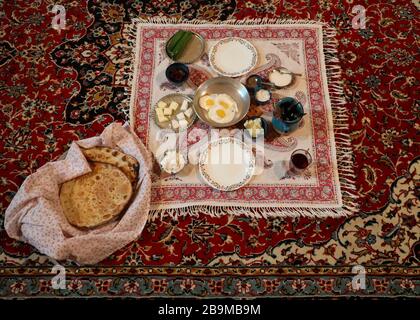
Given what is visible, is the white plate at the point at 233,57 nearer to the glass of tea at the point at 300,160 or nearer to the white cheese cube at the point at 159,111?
the white cheese cube at the point at 159,111

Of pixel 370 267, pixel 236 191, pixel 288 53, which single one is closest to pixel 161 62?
pixel 288 53

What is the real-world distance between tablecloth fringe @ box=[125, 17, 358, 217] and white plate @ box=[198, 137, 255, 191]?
0.10 metres

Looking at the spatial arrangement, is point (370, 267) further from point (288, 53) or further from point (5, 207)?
point (5, 207)

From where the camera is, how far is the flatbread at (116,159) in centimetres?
151

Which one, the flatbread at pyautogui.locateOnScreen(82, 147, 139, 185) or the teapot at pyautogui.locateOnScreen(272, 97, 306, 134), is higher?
the teapot at pyautogui.locateOnScreen(272, 97, 306, 134)

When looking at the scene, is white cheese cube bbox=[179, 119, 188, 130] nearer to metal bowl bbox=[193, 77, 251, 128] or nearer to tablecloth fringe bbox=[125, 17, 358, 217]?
metal bowl bbox=[193, 77, 251, 128]

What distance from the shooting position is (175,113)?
1656mm

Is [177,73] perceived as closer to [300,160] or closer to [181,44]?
[181,44]

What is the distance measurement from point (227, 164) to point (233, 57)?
0.50 metres

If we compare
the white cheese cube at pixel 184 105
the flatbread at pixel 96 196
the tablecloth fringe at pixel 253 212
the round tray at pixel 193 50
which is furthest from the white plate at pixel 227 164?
the round tray at pixel 193 50

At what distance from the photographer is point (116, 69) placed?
5.88ft

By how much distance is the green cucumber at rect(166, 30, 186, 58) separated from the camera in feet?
5.76

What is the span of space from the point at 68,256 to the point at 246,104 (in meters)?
0.86

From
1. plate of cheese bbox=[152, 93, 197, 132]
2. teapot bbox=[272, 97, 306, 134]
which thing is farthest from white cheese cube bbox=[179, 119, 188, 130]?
teapot bbox=[272, 97, 306, 134]
